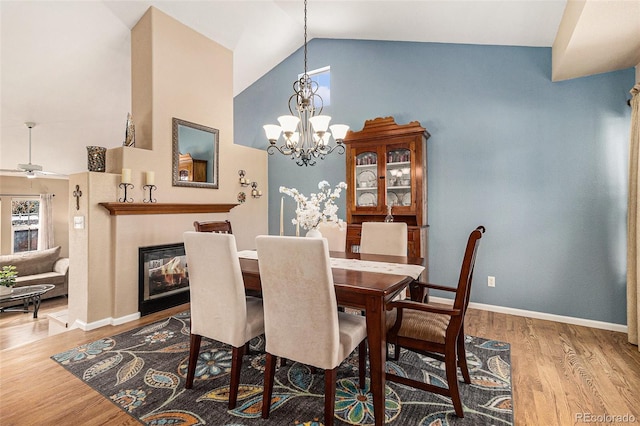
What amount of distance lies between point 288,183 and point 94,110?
2938 mm

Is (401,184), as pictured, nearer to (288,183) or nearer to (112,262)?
(288,183)

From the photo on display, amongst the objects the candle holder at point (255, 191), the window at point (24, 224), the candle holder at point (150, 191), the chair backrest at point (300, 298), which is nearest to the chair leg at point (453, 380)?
the chair backrest at point (300, 298)

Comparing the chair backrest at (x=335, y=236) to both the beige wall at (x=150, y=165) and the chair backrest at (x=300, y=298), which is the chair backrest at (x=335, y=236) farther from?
the chair backrest at (x=300, y=298)

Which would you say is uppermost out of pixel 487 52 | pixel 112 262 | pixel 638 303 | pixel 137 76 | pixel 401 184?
pixel 487 52

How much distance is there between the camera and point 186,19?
372cm

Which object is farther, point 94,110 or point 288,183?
point 288,183

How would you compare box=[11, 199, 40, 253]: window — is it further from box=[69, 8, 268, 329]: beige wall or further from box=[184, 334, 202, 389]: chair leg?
box=[184, 334, 202, 389]: chair leg

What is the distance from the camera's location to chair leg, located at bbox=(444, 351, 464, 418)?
5.51 ft

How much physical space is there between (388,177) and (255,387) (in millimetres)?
2679

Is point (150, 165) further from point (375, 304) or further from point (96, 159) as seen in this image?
point (375, 304)

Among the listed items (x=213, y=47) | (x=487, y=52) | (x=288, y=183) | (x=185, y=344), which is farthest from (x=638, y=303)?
(x=213, y=47)

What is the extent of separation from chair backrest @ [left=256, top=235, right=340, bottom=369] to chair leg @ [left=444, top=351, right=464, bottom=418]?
61 centimetres

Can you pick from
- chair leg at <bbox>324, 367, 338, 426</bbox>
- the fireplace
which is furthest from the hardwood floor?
chair leg at <bbox>324, 367, 338, 426</bbox>

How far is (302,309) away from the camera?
1588 millimetres
